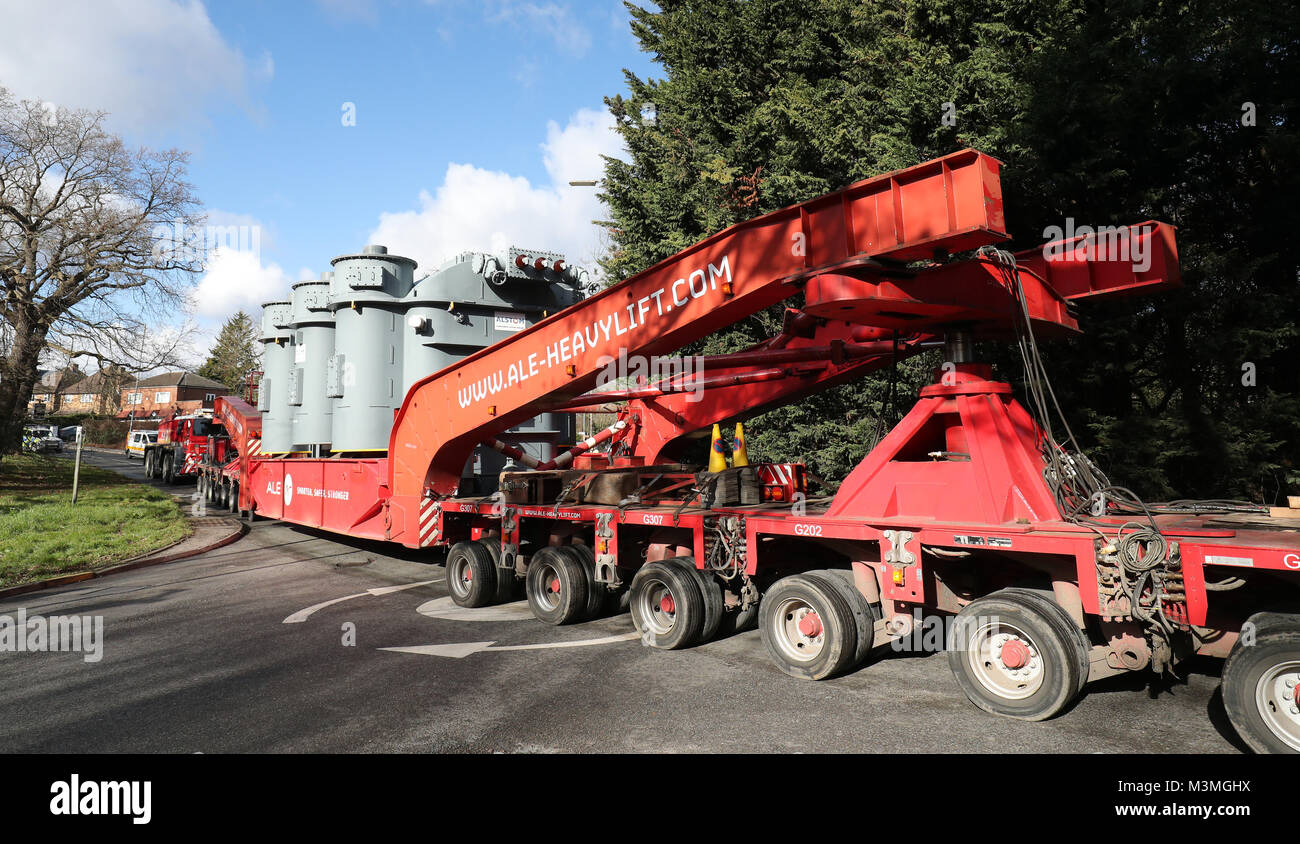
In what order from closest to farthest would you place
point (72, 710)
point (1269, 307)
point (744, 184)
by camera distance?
point (72, 710)
point (1269, 307)
point (744, 184)

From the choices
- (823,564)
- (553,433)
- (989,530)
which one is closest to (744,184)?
(553,433)

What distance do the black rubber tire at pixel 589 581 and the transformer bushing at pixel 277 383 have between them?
33.8 ft

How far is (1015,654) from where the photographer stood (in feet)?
14.8

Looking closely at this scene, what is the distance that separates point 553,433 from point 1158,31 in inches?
414

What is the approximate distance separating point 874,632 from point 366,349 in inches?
372

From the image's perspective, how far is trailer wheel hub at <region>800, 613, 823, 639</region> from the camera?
550cm

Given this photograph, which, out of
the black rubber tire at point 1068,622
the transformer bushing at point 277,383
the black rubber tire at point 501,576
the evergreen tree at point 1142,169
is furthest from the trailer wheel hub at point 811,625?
the transformer bushing at point 277,383

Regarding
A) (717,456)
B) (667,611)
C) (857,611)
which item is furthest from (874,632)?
(717,456)

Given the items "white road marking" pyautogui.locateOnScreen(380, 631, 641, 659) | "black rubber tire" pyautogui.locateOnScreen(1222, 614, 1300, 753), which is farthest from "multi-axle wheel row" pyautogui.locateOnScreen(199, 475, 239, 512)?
"black rubber tire" pyautogui.locateOnScreen(1222, 614, 1300, 753)

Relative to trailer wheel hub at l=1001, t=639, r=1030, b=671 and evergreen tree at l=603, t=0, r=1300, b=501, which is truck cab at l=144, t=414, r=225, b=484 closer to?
evergreen tree at l=603, t=0, r=1300, b=501

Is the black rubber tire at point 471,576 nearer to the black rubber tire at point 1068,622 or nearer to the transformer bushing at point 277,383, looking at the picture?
the black rubber tire at point 1068,622

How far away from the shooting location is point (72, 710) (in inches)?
197

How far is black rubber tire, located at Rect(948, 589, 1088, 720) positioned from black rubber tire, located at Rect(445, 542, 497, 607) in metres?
5.38
